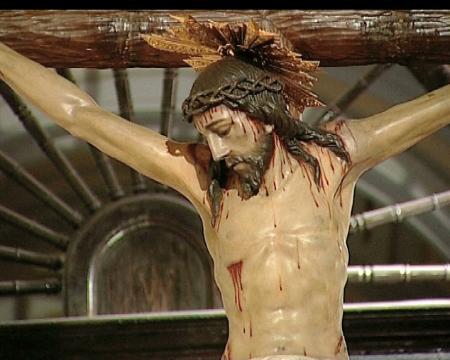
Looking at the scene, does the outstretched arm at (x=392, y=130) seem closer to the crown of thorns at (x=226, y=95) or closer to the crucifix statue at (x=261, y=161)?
the crucifix statue at (x=261, y=161)

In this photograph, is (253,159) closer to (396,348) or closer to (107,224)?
(396,348)

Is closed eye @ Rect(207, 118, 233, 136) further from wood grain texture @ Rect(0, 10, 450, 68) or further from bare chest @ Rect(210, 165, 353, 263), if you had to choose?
wood grain texture @ Rect(0, 10, 450, 68)

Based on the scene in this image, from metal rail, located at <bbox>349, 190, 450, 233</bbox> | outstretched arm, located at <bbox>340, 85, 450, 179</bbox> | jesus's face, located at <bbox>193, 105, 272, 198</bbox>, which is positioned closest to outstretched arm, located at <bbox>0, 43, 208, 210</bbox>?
jesus's face, located at <bbox>193, 105, 272, 198</bbox>

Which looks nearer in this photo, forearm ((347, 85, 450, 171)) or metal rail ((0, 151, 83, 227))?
forearm ((347, 85, 450, 171))

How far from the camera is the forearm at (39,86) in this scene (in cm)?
204

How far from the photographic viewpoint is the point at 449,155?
3.39 m

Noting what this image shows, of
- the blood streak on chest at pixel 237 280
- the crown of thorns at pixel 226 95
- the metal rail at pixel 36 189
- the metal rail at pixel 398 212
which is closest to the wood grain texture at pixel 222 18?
the crown of thorns at pixel 226 95

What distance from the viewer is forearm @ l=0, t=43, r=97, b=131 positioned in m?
2.04

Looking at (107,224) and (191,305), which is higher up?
(107,224)

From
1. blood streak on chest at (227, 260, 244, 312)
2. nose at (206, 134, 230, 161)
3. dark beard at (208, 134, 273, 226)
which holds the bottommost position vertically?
blood streak on chest at (227, 260, 244, 312)

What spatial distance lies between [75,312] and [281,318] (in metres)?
1.20

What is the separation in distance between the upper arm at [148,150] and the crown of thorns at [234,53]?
4.7 inches

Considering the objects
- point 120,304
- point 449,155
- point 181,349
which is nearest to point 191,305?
point 120,304

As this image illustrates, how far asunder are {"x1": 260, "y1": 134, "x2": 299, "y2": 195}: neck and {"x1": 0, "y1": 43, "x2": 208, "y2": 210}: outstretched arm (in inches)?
4.5
